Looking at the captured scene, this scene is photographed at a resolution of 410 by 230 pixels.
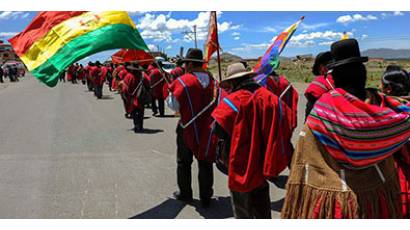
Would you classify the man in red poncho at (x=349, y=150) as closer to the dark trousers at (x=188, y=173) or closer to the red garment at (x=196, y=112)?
the red garment at (x=196, y=112)

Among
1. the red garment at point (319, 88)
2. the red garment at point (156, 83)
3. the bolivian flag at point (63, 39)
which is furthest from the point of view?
the red garment at point (156, 83)

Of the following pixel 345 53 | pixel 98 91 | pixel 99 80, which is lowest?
pixel 98 91

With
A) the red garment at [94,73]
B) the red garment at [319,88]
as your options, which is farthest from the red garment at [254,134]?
the red garment at [94,73]

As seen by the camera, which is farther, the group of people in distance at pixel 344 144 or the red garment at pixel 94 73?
the red garment at pixel 94 73

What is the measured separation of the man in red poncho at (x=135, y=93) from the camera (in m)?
10.1

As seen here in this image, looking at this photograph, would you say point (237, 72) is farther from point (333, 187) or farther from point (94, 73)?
point (94, 73)

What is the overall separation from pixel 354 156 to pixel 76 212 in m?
3.67

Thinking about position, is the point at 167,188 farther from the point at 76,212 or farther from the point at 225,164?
the point at 225,164

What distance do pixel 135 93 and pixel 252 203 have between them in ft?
22.7

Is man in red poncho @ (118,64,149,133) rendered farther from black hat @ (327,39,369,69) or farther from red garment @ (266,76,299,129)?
black hat @ (327,39,369,69)

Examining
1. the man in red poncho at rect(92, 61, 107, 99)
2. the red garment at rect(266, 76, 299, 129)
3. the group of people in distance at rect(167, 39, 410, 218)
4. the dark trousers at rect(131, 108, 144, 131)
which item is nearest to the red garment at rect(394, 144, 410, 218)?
the group of people in distance at rect(167, 39, 410, 218)

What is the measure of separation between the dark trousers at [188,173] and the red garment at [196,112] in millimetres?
189

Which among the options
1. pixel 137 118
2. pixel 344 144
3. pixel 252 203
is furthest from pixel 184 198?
pixel 137 118

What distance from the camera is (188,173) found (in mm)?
5125
